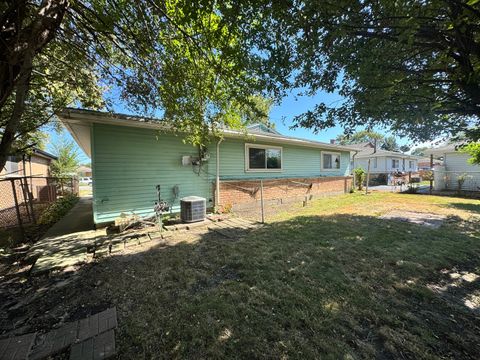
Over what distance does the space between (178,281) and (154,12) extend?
4.43m

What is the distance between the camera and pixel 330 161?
42.4ft

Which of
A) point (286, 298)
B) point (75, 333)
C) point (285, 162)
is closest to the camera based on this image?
point (75, 333)

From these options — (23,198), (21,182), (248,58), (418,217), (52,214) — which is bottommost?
(418,217)

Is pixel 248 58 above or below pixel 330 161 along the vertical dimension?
above

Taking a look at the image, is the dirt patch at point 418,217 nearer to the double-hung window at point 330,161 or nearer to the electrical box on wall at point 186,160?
the double-hung window at point 330,161

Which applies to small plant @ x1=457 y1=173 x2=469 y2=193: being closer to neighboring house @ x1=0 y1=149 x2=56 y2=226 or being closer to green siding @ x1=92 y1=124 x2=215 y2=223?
green siding @ x1=92 y1=124 x2=215 y2=223

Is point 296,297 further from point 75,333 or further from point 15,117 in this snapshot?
point 15,117

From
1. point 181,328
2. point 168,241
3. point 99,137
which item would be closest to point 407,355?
point 181,328

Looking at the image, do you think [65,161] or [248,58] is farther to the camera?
[65,161]

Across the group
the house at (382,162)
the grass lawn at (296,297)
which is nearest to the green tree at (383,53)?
the grass lawn at (296,297)

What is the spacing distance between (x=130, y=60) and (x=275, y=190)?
261 inches

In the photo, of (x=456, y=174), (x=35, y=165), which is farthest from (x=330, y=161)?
(x=35, y=165)

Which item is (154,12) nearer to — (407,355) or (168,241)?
(168,241)

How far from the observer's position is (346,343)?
6.18 ft
